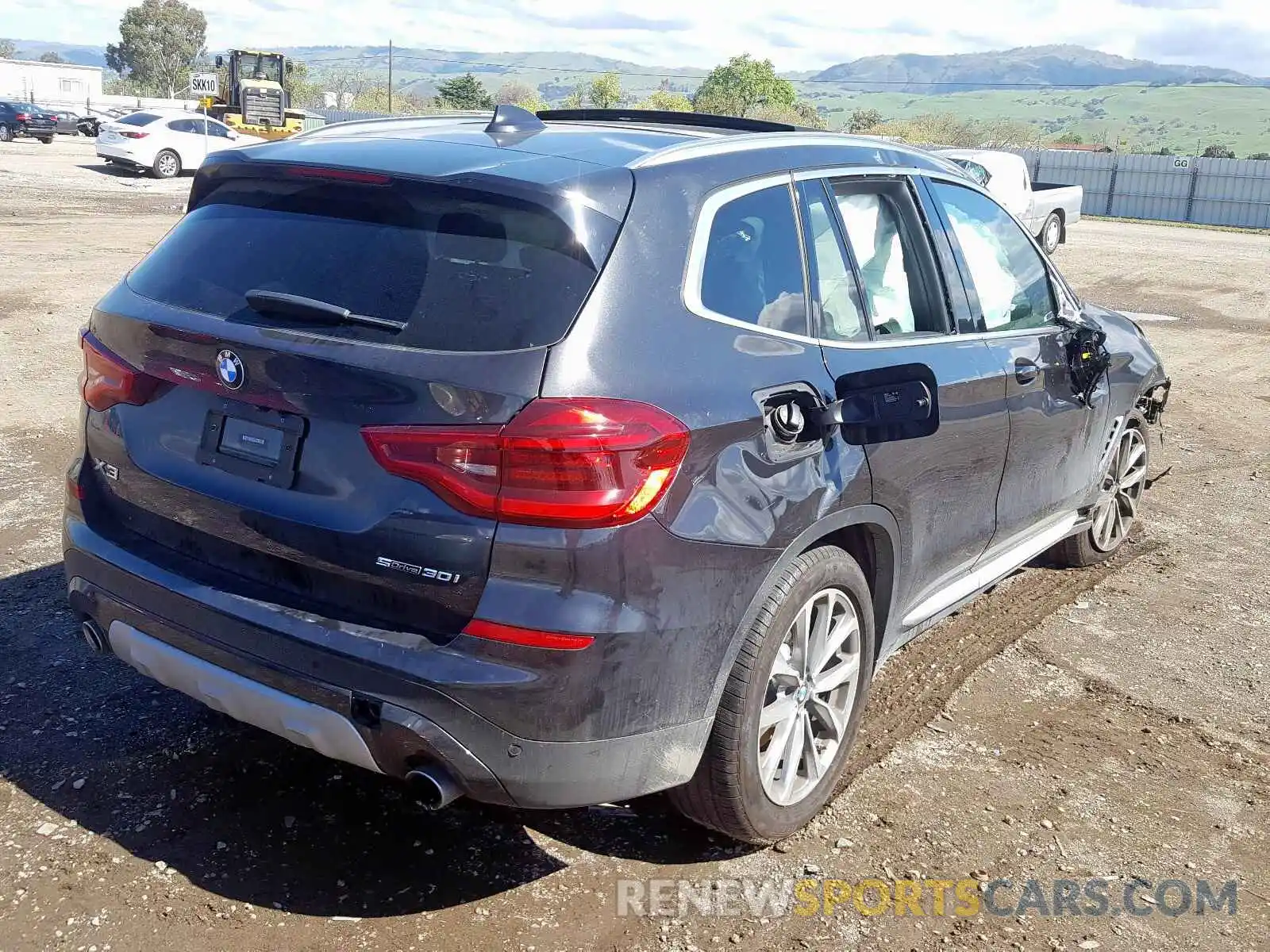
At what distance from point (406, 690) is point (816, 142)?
207cm

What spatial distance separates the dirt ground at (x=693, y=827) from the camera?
9.92ft

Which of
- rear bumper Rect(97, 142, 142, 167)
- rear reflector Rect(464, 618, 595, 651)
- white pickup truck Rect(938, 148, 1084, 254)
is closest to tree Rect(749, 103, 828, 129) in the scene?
rear bumper Rect(97, 142, 142, 167)

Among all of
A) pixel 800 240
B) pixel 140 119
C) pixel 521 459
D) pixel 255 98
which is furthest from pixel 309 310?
pixel 255 98

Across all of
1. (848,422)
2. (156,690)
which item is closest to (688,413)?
(848,422)

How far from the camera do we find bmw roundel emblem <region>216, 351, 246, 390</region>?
2.89 metres

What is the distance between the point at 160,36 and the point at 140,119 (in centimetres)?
9337

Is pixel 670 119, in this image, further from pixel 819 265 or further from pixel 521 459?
pixel 521 459

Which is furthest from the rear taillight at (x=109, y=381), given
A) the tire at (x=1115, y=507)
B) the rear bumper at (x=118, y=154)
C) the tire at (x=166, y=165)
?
the tire at (x=166, y=165)

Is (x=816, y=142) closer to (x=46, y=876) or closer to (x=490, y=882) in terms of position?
(x=490, y=882)

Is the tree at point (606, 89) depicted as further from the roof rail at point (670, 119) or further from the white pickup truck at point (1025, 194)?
the roof rail at point (670, 119)

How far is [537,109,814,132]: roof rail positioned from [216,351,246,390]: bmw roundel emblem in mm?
1598

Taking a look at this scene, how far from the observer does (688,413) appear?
9.18ft

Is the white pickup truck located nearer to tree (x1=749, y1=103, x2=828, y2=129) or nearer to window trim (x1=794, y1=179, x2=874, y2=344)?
window trim (x1=794, y1=179, x2=874, y2=344)

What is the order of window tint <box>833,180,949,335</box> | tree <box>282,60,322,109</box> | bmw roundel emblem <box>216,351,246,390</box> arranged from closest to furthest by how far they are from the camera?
1. bmw roundel emblem <box>216,351,246,390</box>
2. window tint <box>833,180,949,335</box>
3. tree <box>282,60,322,109</box>
